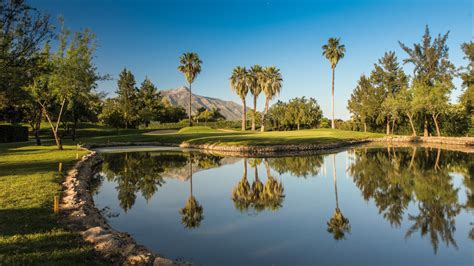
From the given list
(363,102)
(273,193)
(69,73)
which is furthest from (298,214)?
(363,102)

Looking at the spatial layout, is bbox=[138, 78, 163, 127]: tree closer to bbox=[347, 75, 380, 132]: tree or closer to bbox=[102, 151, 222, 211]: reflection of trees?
bbox=[347, 75, 380, 132]: tree

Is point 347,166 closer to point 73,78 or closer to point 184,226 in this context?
point 184,226

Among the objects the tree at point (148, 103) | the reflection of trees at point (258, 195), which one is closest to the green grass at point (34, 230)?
the reflection of trees at point (258, 195)

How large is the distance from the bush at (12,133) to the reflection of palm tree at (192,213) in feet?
140

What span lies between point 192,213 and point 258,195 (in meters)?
3.81

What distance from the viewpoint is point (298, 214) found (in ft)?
38.6

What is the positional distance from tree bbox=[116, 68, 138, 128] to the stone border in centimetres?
7411

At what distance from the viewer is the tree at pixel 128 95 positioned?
8544 centimetres

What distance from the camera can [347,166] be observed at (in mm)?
24047

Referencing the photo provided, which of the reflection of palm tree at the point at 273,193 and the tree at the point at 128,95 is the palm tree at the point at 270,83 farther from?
the reflection of palm tree at the point at 273,193

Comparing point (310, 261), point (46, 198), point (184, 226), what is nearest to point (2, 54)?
point (46, 198)

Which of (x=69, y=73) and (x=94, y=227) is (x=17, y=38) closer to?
(x=94, y=227)

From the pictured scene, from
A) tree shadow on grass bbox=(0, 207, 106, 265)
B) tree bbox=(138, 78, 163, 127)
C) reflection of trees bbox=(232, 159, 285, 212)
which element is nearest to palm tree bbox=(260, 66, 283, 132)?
tree bbox=(138, 78, 163, 127)

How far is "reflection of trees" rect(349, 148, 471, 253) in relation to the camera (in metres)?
10.2
